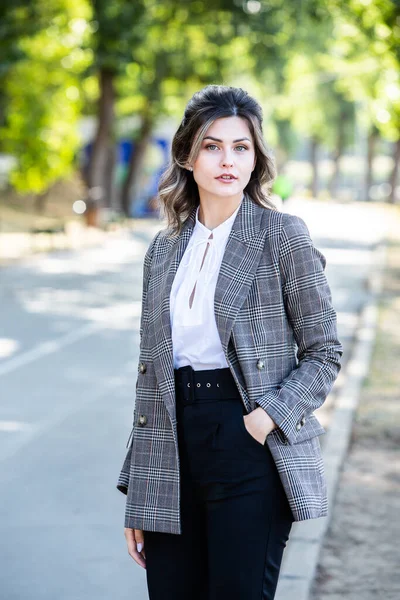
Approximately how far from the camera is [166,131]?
47.1 m

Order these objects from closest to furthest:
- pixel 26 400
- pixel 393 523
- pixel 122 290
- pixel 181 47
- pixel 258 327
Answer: pixel 258 327 → pixel 393 523 → pixel 26 400 → pixel 122 290 → pixel 181 47

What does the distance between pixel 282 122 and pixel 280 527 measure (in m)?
78.7

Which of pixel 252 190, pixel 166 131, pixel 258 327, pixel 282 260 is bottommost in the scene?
pixel 258 327

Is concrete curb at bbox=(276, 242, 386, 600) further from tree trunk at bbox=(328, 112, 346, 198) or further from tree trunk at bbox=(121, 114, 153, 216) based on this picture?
tree trunk at bbox=(328, 112, 346, 198)

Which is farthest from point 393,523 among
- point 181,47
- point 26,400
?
point 181,47

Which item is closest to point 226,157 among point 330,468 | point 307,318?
point 307,318

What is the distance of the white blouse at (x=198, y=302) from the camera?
9.75ft

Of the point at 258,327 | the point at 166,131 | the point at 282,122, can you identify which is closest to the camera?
the point at 258,327

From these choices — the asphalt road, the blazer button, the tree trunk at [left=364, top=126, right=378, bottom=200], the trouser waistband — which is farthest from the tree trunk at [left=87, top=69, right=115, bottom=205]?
the tree trunk at [left=364, top=126, right=378, bottom=200]

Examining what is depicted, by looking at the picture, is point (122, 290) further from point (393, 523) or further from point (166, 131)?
point (166, 131)

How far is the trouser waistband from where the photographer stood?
2.92 meters

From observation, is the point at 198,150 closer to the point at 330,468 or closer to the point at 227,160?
the point at 227,160

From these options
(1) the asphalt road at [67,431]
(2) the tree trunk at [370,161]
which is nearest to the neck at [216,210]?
(1) the asphalt road at [67,431]

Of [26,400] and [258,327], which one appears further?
[26,400]
